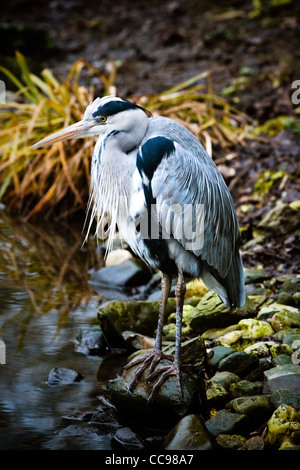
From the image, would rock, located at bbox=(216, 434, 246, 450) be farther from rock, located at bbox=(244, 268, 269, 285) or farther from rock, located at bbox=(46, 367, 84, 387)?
rock, located at bbox=(244, 268, 269, 285)

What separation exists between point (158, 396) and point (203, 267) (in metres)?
0.82

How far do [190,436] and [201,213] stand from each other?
4.22 ft

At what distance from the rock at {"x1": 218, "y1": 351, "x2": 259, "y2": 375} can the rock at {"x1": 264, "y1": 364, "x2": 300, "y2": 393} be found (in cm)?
17

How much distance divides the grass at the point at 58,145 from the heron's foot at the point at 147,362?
3427 mm

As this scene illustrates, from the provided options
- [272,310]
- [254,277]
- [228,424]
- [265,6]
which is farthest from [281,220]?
[265,6]

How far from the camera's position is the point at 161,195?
3.57 meters

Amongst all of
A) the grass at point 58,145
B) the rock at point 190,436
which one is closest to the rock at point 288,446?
the rock at point 190,436

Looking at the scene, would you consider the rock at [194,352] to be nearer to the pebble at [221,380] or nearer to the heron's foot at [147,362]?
the pebble at [221,380]

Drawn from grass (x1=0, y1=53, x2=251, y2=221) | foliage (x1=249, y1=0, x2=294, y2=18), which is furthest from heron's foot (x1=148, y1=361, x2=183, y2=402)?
foliage (x1=249, y1=0, x2=294, y2=18)

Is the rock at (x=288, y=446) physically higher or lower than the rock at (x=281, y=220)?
lower

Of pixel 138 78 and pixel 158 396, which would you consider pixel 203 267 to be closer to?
pixel 158 396

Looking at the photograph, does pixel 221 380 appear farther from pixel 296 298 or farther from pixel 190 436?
pixel 296 298

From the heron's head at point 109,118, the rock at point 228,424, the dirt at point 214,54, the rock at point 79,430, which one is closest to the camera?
the rock at point 228,424

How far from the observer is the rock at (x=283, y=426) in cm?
305
